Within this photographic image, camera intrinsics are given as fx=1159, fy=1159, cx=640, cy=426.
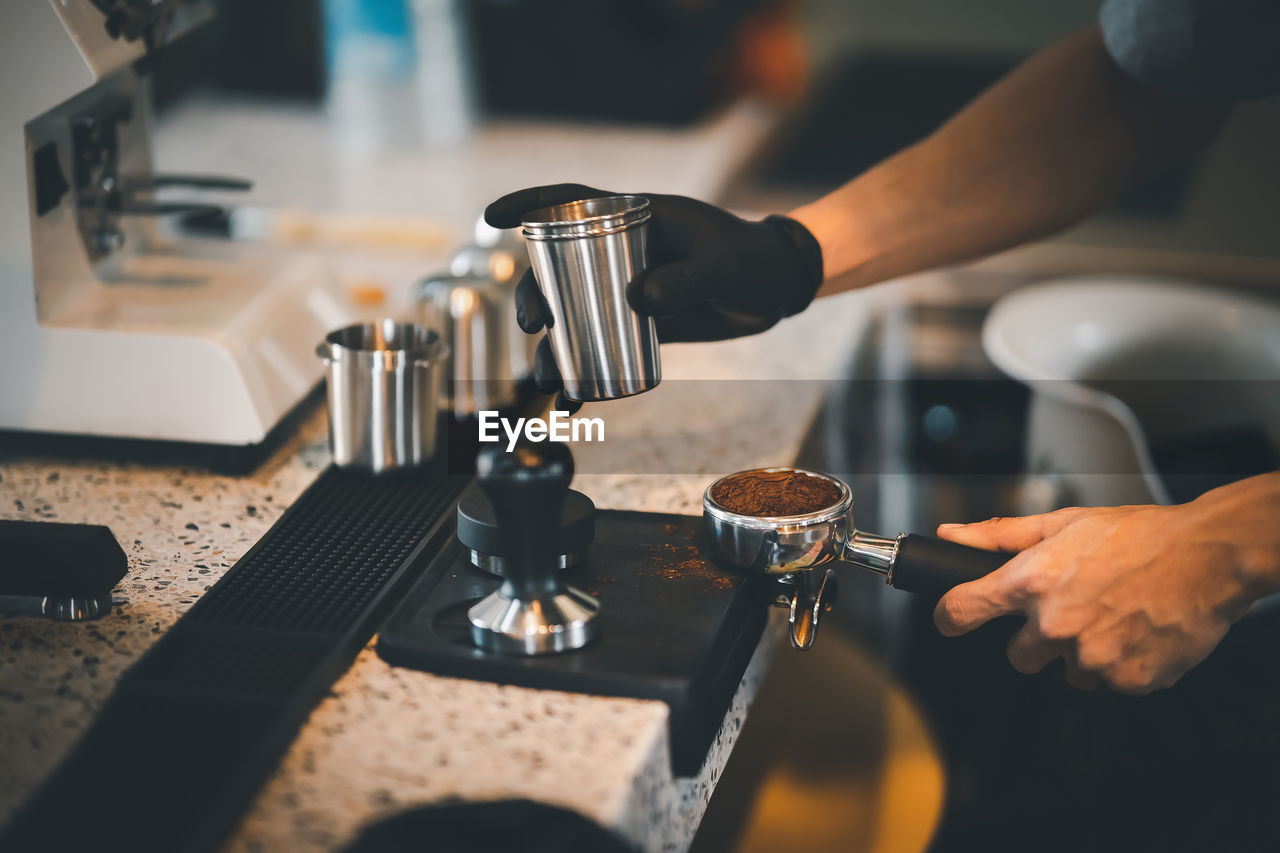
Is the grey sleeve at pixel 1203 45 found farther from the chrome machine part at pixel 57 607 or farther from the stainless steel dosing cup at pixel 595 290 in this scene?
the chrome machine part at pixel 57 607

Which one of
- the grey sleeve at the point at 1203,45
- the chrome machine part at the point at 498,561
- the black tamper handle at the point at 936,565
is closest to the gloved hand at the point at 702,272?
the chrome machine part at the point at 498,561

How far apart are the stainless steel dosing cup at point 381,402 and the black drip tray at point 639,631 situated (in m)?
0.17

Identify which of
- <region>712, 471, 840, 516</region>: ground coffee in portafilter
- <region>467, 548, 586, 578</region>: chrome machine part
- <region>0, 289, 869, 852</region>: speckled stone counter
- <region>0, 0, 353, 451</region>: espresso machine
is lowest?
<region>0, 289, 869, 852</region>: speckled stone counter

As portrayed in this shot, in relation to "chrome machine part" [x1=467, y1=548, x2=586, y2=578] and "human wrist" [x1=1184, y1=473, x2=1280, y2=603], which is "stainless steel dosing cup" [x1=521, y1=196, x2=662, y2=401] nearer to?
"chrome machine part" [x1=467, y1=548, x2=586, y2=578]

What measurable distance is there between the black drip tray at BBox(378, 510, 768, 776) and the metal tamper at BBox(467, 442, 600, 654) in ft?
0.04

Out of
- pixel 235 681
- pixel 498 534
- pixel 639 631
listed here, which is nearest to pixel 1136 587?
pixel 639 631

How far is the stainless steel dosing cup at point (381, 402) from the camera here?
3.43ft

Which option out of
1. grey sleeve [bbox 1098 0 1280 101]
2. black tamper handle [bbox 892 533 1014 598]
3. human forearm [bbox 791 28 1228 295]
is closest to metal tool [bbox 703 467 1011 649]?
black tamper handle [bbox 892 533 1014 598]

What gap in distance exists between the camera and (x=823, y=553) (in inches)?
34.3

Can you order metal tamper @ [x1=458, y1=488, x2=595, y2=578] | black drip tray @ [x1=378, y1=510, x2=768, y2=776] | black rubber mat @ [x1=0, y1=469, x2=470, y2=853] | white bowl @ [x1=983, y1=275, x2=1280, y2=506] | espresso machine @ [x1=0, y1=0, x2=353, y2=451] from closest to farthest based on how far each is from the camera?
black rubber mat @ [x1=0, y1=469, x2=470, y2=853] < black drip tray @ [x1=378, y1=510, x2=768, y2=776] < metal tamper @ [x1=458, y1=488, x2=595, y2=578] < espresso machine @ [x1=0, y1=0, x2=353, y2=451] < white bowl @ [x1=983, y1=275, x2=1280, y2=506]

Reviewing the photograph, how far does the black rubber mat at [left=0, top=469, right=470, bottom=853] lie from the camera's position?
660 millimetres

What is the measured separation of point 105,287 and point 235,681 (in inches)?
23.5

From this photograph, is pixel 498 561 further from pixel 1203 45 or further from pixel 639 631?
pixel 1203 45

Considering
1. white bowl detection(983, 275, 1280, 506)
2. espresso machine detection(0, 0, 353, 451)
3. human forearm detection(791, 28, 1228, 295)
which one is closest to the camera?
espresso machine detection(0, 0, 353, 451)
